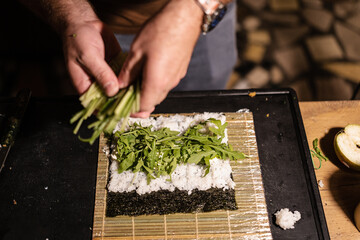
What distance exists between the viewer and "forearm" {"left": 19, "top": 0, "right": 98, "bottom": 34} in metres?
1.50

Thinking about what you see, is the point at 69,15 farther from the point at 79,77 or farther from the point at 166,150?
the point at 166,150

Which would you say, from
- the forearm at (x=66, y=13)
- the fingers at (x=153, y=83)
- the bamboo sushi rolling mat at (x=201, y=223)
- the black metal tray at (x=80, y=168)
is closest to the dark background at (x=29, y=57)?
the black metal tray at (x=80, y=168)

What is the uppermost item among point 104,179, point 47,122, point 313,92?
point 47,122

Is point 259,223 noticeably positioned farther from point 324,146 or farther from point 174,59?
point 174,59

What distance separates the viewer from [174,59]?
125 centimetres

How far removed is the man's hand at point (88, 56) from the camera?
4.45ft

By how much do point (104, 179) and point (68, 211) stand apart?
10.8 inches

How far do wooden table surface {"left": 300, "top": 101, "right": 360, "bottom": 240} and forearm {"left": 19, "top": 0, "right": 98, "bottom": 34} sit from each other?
1505 mm

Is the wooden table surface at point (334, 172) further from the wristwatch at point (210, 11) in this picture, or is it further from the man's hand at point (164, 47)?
the man's hand at point (164, 47)

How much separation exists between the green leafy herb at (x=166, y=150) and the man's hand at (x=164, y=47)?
466mm

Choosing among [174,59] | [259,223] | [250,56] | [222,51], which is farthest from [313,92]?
[174,59]

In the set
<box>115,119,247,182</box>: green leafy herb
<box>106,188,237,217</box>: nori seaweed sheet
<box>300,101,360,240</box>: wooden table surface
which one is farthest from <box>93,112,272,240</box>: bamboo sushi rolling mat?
<box>300,101,360,240</box>: wooden table surface

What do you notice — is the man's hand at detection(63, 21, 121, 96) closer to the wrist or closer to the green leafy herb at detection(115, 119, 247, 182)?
the wrist

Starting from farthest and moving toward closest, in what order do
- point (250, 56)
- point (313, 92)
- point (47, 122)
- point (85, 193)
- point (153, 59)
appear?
point (250, 56)
point (313, 92)
point (47, 122)
point (85, 193)
point (153, 59)
